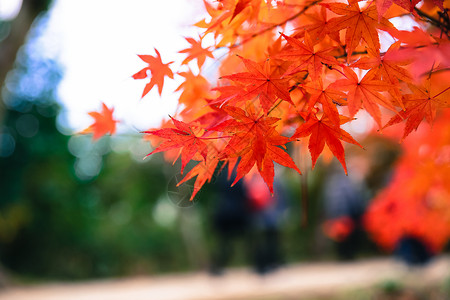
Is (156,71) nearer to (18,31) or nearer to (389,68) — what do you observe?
(389,68)

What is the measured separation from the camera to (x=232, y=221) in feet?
13.1

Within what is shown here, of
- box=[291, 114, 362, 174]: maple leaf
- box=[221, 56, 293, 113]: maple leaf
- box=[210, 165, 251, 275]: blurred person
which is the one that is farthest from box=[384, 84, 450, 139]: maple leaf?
box=[210, 165, 251, 275]: blurred person

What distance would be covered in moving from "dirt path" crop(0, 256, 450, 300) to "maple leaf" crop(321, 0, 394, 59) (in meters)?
2.92

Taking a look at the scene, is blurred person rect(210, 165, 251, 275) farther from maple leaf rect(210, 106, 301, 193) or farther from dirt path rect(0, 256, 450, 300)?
maple leaf rect(210, 106, 301, 193)

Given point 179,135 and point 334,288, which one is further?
point 334,288


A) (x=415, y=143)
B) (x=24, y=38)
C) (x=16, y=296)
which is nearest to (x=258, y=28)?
(x=415, y=143)

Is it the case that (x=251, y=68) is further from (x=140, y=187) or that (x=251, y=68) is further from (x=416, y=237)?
(x=140, y=187)

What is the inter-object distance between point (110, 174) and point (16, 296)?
7.84ft

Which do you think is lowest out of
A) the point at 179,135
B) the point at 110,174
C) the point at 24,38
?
the point at 110,174

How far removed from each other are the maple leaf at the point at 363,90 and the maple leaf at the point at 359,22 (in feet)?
0.17

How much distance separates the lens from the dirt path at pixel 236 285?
10.9ft

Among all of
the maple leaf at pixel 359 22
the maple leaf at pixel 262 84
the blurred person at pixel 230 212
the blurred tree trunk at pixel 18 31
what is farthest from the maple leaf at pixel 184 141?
the blurred person at pixel 230 212

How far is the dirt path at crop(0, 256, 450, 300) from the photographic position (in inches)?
131

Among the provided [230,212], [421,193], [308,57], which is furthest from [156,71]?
[230,212]
